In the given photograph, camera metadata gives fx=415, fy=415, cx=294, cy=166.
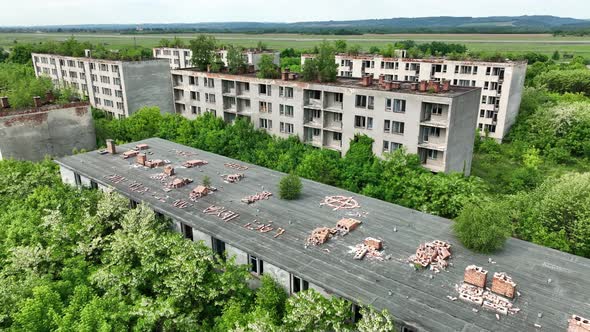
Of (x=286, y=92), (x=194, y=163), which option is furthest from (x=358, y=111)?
(x=194, y=163)

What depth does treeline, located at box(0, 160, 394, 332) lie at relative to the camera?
1900 cm

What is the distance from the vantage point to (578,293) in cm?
2025

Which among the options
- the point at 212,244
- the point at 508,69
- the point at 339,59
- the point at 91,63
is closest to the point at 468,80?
the point at 508,69

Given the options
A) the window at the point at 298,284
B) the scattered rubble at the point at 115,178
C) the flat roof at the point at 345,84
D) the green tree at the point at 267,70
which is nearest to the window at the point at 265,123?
the flat roof at the point at 345,84

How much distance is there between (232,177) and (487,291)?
850 inches

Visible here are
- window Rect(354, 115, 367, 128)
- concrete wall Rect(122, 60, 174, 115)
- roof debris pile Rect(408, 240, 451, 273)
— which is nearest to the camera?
roof debris pile Rect(408, 240, 451, 273)

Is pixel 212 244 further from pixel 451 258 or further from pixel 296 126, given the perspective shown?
pixel 296 126

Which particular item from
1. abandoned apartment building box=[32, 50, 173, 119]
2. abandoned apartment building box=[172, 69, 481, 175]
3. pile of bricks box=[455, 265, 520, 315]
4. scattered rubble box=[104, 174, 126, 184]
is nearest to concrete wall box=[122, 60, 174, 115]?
abandoned apartment building box=[32, 50, 173, 119]

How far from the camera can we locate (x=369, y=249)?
78.7ft

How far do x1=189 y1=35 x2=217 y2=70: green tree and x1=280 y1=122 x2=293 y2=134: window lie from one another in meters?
18.0

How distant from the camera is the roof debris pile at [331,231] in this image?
2486cm

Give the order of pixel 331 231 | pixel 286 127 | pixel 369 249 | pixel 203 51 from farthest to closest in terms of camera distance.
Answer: pixel 203 51, pixel 286 127, pixel 331 231, pixel 369 249

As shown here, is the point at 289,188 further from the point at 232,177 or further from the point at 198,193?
the point at 198,193

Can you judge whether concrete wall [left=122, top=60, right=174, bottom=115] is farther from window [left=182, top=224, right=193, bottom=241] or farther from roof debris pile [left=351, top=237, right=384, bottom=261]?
roof debris pile [left=351, top=237, right=384, bottom=261]
